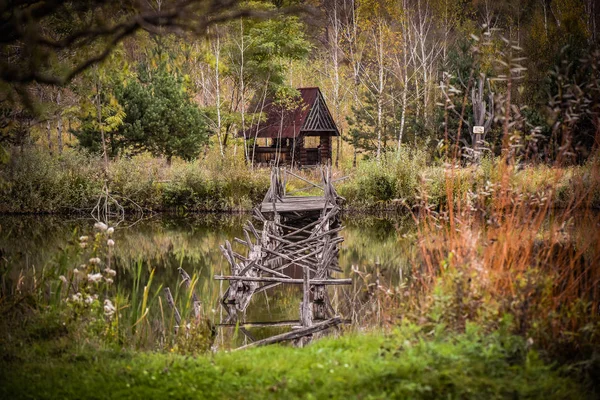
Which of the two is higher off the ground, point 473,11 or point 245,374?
point 473,11

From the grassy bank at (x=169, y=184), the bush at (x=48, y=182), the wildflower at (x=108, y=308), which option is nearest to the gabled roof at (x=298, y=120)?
the grassy bank at (x=169, y=184)

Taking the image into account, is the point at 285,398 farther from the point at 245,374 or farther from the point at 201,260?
the point at 201,260

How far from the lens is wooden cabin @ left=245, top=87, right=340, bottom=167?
93.1ft

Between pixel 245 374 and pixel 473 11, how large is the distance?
33.7m

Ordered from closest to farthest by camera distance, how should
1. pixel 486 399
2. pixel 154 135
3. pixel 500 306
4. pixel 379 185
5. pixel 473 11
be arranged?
pixel 486 399
pixel 500 306
pixel 379 185
pixel 154 135
pixel 473 11

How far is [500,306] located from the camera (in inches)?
186

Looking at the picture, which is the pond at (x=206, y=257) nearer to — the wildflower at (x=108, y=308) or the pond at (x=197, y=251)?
the pond at (x=197, y=251)

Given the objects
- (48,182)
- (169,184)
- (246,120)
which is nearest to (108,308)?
(169,184)

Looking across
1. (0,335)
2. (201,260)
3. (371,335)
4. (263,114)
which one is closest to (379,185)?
(263,114)

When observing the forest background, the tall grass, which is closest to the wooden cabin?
the forest background

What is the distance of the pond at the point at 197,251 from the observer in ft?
31.9

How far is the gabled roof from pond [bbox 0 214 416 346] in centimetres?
749

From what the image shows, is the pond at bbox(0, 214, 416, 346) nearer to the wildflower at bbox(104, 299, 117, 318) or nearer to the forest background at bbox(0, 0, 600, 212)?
the wildflower at bbox(104, 299, 117, 318)

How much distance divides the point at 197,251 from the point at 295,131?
13.8 meters
